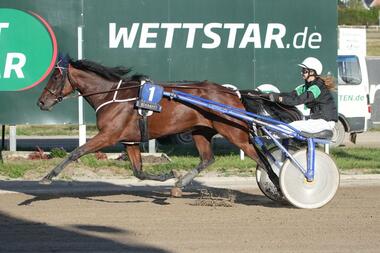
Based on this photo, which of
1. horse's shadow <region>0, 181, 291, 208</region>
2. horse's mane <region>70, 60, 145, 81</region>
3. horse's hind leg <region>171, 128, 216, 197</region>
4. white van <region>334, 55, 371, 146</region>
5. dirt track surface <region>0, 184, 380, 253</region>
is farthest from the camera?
white van <region>334, 55, 371, 146</region>

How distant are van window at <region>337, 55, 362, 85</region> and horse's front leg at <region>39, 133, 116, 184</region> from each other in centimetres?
1008

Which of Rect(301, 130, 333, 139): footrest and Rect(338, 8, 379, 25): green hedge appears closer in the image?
Rect(301, 130, 333, 139): footrest

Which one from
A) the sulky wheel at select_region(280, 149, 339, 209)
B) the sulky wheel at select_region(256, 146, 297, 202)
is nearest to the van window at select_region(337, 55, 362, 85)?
the sulky wheel at select_region(256, 146, 297, 202)

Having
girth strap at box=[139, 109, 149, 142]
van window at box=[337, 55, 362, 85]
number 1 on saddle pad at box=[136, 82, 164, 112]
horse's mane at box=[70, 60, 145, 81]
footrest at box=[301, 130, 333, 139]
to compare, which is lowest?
footrest at box=[301, 130, 333, 139]

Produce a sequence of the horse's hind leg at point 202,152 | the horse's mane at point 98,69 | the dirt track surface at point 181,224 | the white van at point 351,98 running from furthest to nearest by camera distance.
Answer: the white van at point 351,98, the horse's hind leg at point 202,152, the horse's mane at point 98,69, the dirt track surface at point 181,224

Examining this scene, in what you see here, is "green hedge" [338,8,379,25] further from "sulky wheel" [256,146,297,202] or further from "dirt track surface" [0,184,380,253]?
"sulky wheel" [256,146,297,202]

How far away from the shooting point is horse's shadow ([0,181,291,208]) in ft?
37.3

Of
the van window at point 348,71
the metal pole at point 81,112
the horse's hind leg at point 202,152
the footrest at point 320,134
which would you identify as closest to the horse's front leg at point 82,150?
the horse's hind leg at point 202,152

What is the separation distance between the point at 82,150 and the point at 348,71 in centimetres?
1055

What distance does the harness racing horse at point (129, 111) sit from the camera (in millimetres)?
10617

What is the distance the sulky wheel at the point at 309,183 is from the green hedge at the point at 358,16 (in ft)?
168

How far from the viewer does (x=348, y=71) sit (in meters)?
19.5

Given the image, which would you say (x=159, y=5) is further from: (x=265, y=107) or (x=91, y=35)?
(x=265, y=107)

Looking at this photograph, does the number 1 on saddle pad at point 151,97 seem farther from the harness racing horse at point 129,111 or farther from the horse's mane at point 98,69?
the horse's mane at point 98,69
